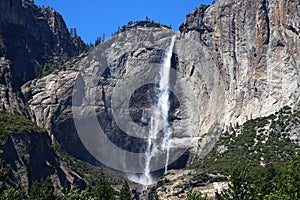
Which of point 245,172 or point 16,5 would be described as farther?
point 16,5

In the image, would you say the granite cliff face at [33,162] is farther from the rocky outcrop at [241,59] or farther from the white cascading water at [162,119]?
the rocky outcrop at [241,59]

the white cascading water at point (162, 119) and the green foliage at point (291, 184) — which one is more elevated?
the white cascading water at point (162, 119)

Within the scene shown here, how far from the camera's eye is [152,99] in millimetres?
131500

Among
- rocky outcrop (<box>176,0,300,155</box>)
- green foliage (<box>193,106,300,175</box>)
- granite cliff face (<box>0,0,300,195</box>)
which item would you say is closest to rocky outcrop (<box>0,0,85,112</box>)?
granite cliff face (<box>0,0,300,195</box>)

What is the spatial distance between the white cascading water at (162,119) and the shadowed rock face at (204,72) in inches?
86.7

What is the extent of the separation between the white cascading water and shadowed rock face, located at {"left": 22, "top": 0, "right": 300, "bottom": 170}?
86.7 inches

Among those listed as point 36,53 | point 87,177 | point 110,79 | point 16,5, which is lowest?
point 87,177

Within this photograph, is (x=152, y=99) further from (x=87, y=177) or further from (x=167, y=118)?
(x=87, y=177)

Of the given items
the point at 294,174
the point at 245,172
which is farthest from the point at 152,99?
the point at 294,174

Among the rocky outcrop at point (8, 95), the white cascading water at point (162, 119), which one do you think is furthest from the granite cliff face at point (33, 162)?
the white cascading water at point (162, 119)

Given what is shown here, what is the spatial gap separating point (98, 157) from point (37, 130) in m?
24.0

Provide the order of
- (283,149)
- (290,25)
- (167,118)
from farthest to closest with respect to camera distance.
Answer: (167,118), (290,25), (283,149)

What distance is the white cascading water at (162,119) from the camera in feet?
404

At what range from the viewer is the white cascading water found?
123262mm
